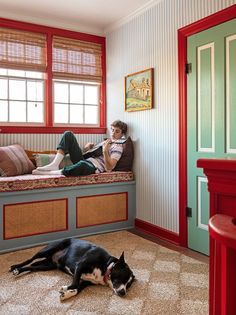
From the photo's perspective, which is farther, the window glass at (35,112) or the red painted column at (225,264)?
the window glass at (35,112)

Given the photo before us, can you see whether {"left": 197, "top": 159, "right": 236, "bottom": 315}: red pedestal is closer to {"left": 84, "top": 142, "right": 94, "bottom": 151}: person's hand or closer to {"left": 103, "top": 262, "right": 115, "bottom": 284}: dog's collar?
{"left": 103, "top": 262, "right": 115, "bottom": 284}: dog's collar

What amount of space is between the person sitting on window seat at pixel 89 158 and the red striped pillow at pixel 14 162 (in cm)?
12

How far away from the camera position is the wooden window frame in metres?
3.78

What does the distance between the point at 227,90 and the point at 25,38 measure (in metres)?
2.58


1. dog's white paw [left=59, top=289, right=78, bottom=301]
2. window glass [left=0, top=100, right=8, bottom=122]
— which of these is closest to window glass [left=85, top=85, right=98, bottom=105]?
window glass [left=0, top=100, right=8, bottom=122]

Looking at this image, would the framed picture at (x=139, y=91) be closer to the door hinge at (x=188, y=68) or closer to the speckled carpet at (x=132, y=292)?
the door hinge at (x=188, y=68)

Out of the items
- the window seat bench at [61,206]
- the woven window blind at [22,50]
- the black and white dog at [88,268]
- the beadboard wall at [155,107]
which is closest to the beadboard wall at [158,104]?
the beadboard wall at [155,107]

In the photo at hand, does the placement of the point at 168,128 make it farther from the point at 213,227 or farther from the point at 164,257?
the point at 213,227

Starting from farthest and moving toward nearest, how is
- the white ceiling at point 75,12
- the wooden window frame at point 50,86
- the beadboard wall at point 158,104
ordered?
1. the wooden window frame at point 50,86
2. the white ceiling at point 75,12
3. the beadboard wall at point 158,104

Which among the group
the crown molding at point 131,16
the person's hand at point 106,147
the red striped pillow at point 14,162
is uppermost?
the crown molding at point 131,16

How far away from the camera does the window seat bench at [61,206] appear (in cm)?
300

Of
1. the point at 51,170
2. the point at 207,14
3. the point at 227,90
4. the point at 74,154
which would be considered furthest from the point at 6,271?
the point at 207,14

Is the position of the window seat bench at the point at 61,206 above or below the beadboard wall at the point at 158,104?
below

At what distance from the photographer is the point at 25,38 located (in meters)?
3.84
